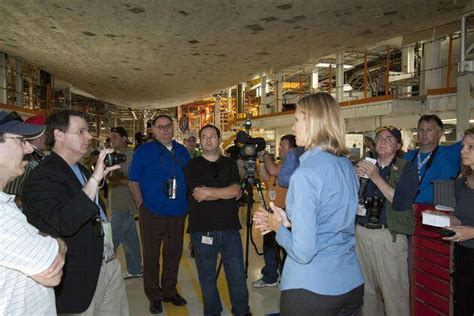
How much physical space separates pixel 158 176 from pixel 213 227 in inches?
35.6

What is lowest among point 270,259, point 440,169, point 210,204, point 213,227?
point 270,259

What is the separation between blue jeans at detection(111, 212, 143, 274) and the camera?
4492 millimetres

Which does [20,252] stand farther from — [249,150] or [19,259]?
[249,150]

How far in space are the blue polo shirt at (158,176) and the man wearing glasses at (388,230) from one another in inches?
69.9

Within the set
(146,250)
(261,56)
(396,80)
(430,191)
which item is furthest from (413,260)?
(396,80)

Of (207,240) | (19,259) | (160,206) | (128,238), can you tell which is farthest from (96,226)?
(128,238)

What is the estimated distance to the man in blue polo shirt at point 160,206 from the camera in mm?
3555

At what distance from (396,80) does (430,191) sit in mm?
5337

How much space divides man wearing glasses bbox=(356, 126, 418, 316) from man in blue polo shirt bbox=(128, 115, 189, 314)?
180cm

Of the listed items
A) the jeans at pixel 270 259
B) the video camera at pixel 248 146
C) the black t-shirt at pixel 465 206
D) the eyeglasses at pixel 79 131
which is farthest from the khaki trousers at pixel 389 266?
the eyeglasses at pixel 79 131

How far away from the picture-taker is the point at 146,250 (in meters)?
3.57

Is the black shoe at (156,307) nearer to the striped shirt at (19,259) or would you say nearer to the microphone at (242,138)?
the microphone at (242,138)

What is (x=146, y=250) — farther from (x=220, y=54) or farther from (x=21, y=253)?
(x=220, y=54)

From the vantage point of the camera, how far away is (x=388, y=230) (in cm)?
281
